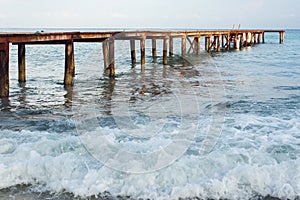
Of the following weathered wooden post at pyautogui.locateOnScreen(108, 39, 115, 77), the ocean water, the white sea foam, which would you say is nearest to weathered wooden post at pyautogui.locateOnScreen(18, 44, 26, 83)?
the ocean water

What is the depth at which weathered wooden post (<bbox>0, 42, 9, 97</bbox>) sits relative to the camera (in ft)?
32.1

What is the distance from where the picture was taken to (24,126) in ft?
24.3

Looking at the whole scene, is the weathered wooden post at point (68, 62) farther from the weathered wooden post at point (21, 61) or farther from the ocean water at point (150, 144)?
the weathered wooden post at point (21, 61)

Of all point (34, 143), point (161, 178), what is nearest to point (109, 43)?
point (34, 143)

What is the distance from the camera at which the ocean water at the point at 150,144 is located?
453 cm

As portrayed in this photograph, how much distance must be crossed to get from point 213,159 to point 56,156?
7.61ft

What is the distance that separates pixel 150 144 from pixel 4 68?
5768 mm

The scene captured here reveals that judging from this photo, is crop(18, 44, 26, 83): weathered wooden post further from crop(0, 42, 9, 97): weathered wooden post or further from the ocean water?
crop(0, 42, 9, 97): weathered wooden post

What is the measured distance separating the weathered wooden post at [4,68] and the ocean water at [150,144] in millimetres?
468

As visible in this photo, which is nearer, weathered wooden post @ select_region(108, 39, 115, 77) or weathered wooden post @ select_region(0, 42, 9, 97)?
weathered wooden post @ select_region(0, 42, 9, 97)

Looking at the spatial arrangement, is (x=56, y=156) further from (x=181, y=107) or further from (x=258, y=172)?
(x=181, y=107)

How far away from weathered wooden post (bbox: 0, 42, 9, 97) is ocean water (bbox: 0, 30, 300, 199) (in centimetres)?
47

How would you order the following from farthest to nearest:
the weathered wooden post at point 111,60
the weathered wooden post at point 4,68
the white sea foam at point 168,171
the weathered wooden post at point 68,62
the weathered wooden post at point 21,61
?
the weathered wooden post at point 111,60 → the weathered wooden post at point 21,61 → the weathered wooden post at point 68,62 → the weathered wooden post at point 4,68 → the white sea foam at point 168,171

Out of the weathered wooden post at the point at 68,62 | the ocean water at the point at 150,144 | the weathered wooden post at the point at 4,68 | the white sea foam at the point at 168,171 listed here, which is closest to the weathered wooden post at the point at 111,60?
the weathered wooden post at the point at 68,62
